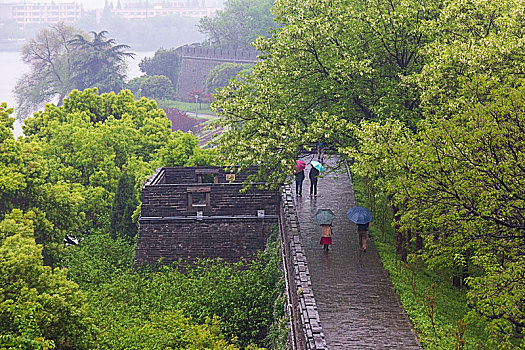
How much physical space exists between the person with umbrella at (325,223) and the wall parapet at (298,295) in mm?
782

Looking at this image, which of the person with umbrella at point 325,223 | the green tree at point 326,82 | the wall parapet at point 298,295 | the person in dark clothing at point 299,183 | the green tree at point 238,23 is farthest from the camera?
the green tree at point 238,23

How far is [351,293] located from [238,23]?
267 feet

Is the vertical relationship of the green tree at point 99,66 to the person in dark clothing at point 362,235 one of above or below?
above

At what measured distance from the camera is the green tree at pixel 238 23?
93.2 m

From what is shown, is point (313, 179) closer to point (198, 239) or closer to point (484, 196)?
point (198, 239)

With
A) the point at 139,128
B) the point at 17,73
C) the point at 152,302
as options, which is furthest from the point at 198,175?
the point at 17,73

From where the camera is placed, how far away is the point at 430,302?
1756 centimetres

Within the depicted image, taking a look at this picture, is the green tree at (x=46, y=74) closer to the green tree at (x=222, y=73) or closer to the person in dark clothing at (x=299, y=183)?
the green tree at (x=222, y=73)

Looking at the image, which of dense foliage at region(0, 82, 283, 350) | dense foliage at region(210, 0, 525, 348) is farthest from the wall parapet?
dense foliage at region(210, 0, 525, 348)

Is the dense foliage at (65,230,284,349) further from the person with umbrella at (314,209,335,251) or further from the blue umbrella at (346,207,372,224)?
the blue umbrella at (346,207,372,224)

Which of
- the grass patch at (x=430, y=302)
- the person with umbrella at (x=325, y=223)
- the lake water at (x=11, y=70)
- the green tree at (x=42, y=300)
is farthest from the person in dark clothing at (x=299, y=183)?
the lake water at (x=11, y=70)

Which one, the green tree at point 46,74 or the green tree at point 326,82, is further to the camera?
the green tree at point 46,74

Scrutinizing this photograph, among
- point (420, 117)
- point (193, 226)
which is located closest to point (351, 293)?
point (420, 117)

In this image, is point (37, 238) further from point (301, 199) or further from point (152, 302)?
point (301, 199)
